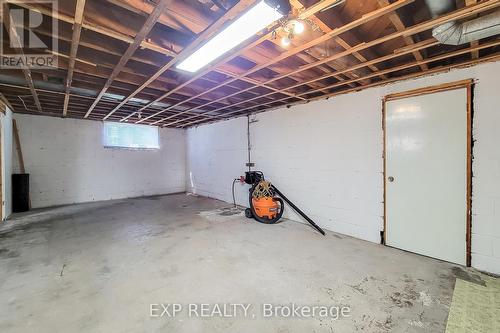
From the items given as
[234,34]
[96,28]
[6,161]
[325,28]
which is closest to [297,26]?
[325,28]

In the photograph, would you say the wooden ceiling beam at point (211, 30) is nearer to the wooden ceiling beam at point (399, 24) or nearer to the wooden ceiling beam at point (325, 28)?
the wooden ceiling beam at point (325, 28)

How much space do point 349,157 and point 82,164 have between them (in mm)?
7442

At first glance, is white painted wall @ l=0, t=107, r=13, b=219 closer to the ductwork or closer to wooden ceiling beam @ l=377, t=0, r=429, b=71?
wooden ceiling beam @ l=377, t=0, r=429, b=71

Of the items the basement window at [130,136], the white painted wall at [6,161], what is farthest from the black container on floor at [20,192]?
the basement window at [130,136]

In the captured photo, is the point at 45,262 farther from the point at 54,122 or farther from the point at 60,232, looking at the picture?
the point at 54,122

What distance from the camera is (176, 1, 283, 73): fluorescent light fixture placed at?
67.1 inches

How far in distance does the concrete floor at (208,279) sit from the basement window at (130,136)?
11.9 ft

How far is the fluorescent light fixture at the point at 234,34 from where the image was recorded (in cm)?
170

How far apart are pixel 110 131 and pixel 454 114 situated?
8416 millimetres

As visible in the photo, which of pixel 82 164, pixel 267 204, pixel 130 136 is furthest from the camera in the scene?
pixel 130 136

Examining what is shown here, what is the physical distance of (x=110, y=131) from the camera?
717 cm

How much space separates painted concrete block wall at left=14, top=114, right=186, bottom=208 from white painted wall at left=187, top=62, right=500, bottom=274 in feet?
11.7

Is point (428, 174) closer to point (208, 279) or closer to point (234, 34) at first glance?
point (234, 34)

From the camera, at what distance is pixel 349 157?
3.84m
